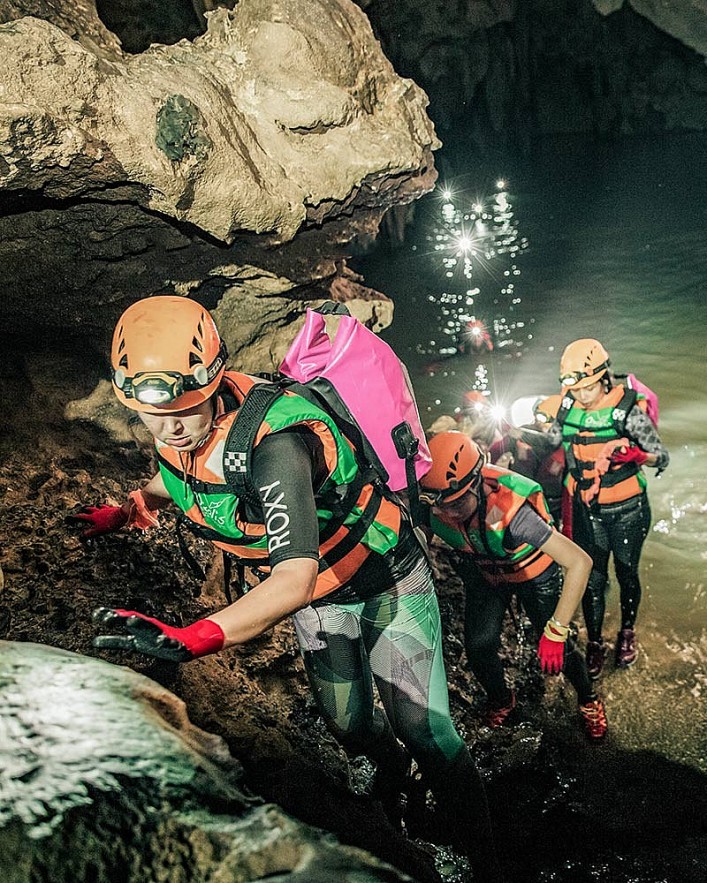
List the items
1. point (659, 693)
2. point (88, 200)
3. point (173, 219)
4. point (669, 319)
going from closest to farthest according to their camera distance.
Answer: point (88, 200), point (173, 219), point (659, 693), point (669, 319)

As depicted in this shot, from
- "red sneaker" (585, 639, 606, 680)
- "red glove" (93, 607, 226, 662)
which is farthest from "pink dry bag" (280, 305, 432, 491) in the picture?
"red sneaker" (585, 639, 606, 680)

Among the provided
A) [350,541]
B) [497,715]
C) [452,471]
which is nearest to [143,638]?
[350,541]

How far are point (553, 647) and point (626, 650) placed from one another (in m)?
1.72

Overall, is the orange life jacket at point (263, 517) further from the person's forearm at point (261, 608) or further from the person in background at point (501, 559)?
the person in background at point (501, 559)

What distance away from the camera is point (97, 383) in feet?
14.4

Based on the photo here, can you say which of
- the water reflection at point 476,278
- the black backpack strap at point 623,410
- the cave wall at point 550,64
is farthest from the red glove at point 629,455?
the cave wall at point 550,64

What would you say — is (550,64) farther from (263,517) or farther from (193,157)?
(263,517)

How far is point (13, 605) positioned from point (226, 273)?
2.67m

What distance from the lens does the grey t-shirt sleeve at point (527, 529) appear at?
3236 millimetres

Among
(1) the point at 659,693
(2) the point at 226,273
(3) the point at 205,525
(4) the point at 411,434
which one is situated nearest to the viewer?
(3) the point at 205,525

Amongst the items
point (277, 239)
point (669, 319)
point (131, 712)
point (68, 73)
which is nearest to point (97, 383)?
point (277, 239)

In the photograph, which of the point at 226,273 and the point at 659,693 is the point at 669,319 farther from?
the point at 226,273

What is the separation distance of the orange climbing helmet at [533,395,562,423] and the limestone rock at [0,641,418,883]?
3860mm

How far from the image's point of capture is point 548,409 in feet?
15.9
